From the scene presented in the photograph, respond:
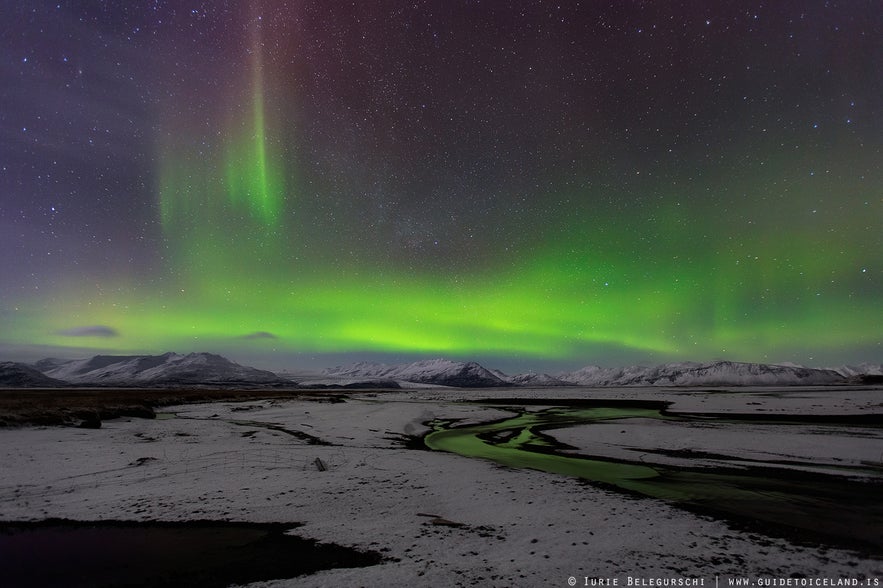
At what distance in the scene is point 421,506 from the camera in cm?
1170

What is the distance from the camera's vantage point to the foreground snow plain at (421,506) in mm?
7645

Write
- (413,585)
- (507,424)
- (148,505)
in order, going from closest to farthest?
(413,585), (148,505), (507,424)

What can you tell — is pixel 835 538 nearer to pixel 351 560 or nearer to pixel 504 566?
pixel 504 566

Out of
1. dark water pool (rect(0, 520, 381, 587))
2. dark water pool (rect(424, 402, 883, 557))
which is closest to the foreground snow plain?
dark water pool (rect(0, 520, 381, 587))

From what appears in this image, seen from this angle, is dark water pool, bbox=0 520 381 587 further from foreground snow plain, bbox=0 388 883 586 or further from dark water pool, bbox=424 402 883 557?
dark water pool, bbox=424 402 883 557

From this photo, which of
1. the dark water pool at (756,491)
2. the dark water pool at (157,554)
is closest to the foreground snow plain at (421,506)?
the dark water pool at (157,554)

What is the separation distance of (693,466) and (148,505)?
20.5m

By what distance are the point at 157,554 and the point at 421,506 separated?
6.35 meters

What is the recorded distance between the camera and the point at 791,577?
729cm

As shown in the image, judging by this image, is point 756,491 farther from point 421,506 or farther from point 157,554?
point 157,554

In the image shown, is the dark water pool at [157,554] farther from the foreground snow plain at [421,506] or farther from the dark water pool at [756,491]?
the dark water pool at [756,491]

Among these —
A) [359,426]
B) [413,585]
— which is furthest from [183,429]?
[413,585]

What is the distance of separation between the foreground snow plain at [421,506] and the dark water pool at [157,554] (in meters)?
0.57

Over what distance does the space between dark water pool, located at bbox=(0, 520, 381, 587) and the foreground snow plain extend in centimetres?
57
